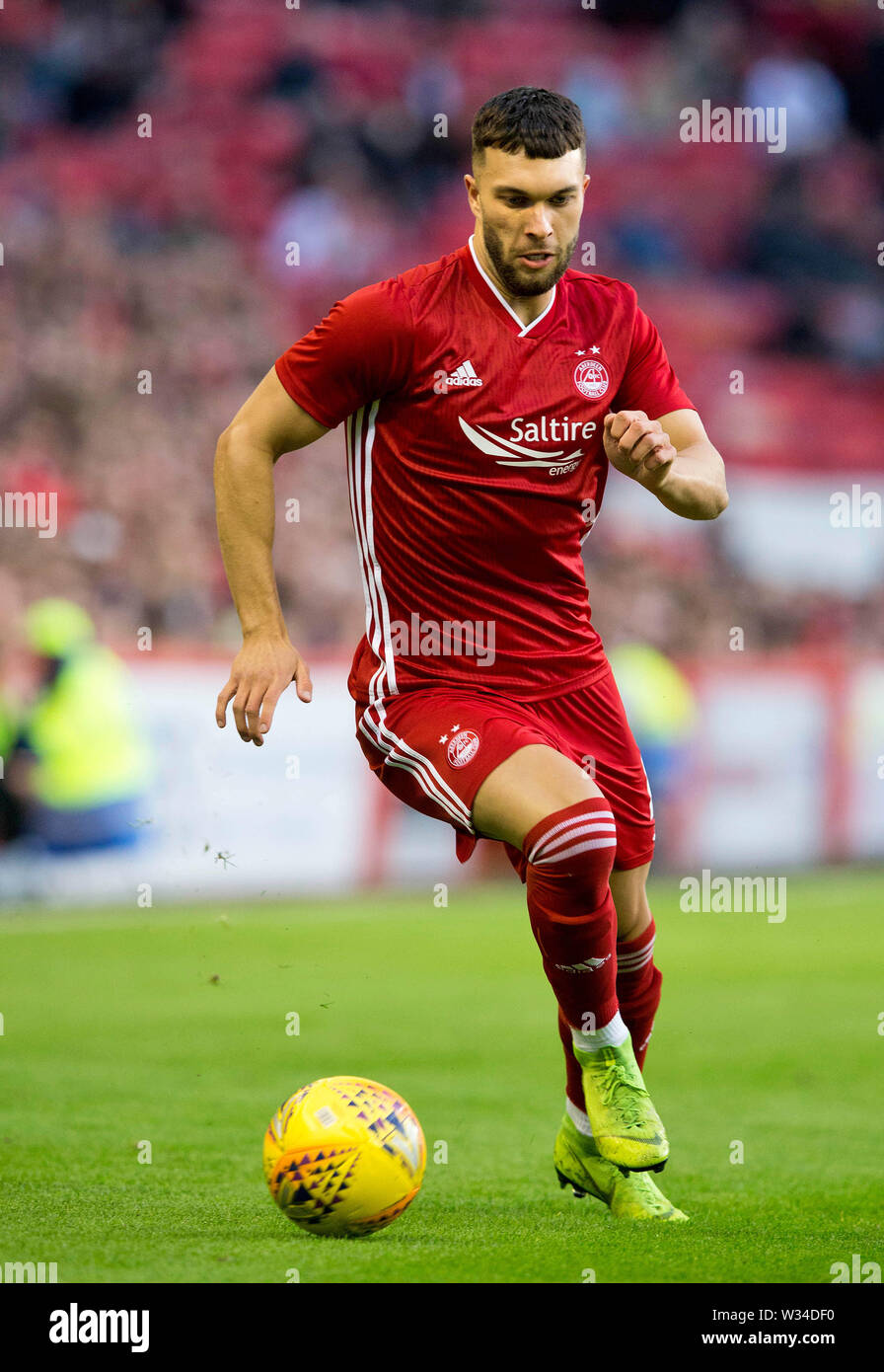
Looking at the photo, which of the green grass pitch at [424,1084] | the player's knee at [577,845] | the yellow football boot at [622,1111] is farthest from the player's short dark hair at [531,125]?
the green grass pitch at [424,1084]

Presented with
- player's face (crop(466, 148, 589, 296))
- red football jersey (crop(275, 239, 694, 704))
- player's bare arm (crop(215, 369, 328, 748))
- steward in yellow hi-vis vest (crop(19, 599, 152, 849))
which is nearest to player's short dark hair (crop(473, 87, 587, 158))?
player's face (crop(466, 148, 589, 296))

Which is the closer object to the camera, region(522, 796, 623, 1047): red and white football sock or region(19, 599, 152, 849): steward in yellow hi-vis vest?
region(522, 796, 623, 1047): red and white football sock

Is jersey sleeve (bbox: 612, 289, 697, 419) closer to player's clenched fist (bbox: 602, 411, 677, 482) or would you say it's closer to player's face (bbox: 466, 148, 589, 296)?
player's face (bbox: 466, 148, 589, 296)

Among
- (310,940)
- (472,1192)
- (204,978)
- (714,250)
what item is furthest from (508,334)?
(714,250)

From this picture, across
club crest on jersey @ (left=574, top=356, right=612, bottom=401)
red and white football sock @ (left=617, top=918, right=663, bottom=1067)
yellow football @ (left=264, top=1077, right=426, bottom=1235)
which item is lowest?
yellow football @ (left=264, top=1077, right=426, bottom=1235)

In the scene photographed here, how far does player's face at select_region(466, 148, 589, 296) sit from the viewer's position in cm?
439

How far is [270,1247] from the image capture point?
13.0 feet

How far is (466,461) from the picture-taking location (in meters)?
4.59

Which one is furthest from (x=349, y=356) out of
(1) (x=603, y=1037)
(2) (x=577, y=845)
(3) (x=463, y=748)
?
(1) (x=603, y=1037)

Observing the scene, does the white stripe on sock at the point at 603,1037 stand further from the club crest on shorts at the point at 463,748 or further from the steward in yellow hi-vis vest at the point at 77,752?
the steward in yellow hi-vis vest at the point at 77,752

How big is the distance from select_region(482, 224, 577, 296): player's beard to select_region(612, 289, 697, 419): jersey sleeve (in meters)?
0.37

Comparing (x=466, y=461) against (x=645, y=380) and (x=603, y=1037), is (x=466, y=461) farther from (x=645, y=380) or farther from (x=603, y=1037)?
(x=603, y=1037)
